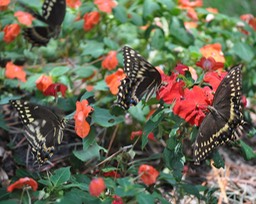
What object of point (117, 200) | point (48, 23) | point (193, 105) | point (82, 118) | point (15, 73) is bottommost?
point (15, 73)

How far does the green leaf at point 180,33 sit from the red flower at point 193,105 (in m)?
1.34

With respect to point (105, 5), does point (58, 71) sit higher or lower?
lower

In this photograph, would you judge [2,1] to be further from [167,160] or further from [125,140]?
[167,160]

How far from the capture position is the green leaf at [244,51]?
3.28 metres

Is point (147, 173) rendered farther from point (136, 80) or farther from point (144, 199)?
point (136, 80)

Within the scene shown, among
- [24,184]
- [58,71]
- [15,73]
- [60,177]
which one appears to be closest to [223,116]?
[60,177]

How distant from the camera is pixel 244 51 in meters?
3.31

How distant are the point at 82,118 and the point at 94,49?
1.18m

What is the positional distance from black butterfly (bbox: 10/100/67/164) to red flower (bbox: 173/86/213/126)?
Answer: 0.50 metres

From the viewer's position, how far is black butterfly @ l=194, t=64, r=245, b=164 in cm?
199

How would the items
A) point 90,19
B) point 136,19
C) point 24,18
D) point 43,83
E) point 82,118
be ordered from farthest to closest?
point 136,19
point 90,19
point 24,18
point 43,83
point 82,118

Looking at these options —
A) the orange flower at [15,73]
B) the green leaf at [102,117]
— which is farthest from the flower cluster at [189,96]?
the orange flower at [15,73]

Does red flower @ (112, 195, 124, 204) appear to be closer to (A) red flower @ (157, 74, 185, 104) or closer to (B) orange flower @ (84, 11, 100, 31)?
(A) red flower @ (157, 74, 185, 104)

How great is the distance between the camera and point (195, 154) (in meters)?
2.08
